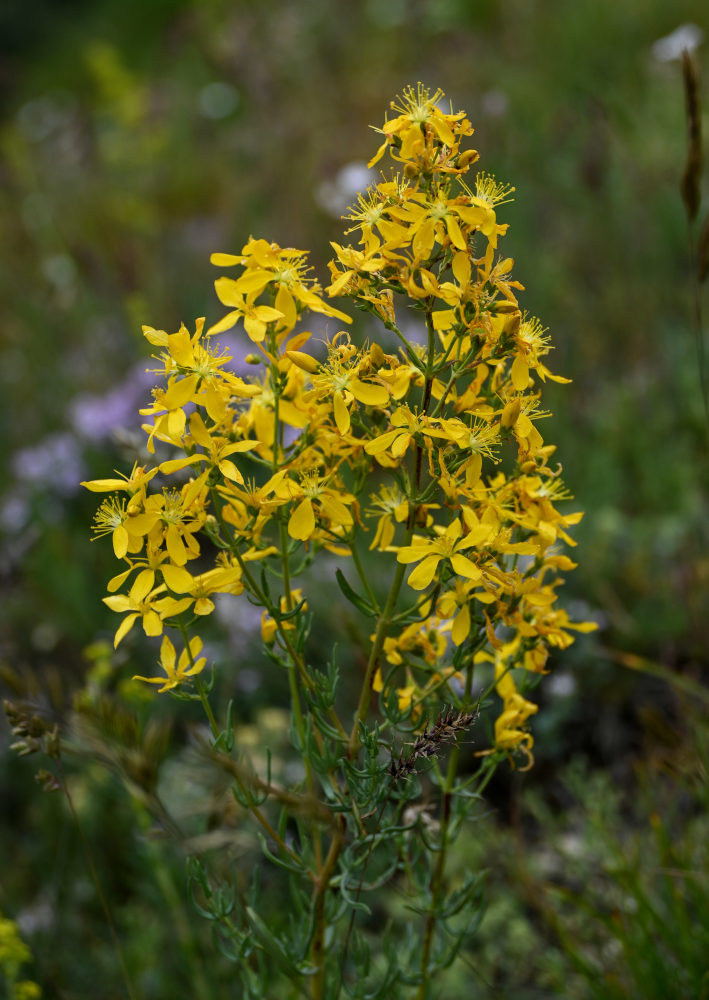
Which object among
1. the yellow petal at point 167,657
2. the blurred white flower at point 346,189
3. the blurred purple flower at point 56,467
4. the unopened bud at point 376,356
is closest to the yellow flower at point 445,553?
the unopened bud at point 376,356

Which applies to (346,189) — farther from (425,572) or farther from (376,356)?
(425,572)

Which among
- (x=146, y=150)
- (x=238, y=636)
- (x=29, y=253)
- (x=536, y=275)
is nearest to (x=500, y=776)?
(x=238, y=636)

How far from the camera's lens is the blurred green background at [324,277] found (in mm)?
2215

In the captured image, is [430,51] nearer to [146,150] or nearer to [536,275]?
[146,150]

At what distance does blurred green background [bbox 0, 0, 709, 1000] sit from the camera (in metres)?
2.21

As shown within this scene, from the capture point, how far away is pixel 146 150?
546cm

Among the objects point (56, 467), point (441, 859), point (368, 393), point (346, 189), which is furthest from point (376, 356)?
point (346, 189)

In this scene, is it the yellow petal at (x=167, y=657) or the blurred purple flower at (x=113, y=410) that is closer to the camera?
the yellow petal at (x=167, y=657)

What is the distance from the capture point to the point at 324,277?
4660 mm

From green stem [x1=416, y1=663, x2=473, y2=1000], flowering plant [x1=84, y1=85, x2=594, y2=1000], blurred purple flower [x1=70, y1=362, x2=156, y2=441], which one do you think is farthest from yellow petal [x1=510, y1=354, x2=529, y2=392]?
blurred purple flower [x1=70, y1=362, x2=156, y2=441]

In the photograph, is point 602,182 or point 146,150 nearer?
point 602,182

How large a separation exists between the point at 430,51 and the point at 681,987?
8.16 metres

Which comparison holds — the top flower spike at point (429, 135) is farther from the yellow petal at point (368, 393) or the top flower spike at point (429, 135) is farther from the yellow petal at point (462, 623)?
the yellow petal at point (462, 623)

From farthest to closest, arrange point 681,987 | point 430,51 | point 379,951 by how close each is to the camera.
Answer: point 430,51, point 379,951, point 681,987
